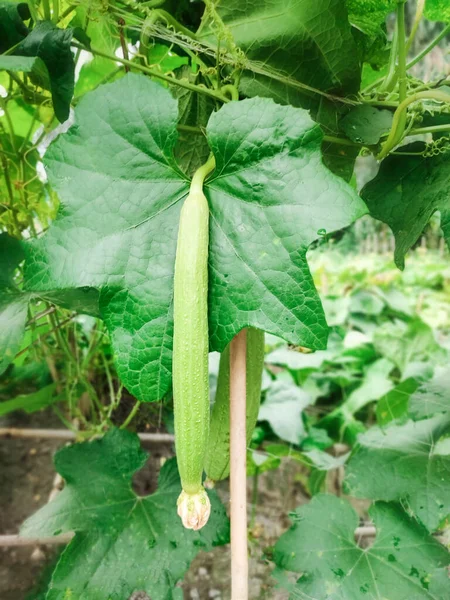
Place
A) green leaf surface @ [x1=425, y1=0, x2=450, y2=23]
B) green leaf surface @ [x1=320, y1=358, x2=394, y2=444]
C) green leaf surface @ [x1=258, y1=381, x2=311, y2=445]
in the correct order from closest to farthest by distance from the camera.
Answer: green leaf surface @ [x1=425, y1=0, x2=450, y2=23], green leaf surface @ [x1=258, y1=381, x2=311, y2=445], green leaf surface @ [x1=320, y1=358, x2=394, y2=444]

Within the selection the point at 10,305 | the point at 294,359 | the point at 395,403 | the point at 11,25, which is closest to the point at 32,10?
the point at 11,25

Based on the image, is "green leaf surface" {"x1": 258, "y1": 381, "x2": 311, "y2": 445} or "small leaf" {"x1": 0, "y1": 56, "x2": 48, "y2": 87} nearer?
"small leaf" {"x1": 0, "y1": 56, "x2": 48, "y2": 87}

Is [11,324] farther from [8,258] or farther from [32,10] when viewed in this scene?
[32,10]

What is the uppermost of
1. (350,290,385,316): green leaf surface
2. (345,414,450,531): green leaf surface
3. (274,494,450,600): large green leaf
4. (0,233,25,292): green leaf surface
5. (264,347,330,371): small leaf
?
(0,233,25,292): green leaf surface

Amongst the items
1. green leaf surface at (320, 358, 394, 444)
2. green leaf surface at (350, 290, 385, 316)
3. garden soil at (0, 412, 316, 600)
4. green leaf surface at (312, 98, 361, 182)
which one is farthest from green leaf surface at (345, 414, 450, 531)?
green leaf surface at (350, 290, 385, 316)

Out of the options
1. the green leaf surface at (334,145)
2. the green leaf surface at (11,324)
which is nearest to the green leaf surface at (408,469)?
the green leaf surface at (334,145)

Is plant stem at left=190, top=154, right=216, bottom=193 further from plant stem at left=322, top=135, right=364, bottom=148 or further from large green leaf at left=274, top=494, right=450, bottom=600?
large green leaf at left=274, top=494, right=450, bottom=600

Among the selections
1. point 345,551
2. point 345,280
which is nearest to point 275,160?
point 345,551
